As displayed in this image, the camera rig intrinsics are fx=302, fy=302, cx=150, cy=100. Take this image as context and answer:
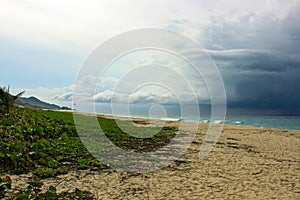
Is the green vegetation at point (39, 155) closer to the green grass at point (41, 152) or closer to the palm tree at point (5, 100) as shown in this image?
the green grass at point (41, 152)

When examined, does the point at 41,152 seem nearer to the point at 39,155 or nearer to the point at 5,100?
the point at 39,155

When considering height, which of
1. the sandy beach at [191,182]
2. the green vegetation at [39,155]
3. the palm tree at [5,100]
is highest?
the palm tree at [5,100]

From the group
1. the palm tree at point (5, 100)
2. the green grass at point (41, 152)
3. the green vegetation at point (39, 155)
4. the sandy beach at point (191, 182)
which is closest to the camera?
the green vegetation at point (39, 155)

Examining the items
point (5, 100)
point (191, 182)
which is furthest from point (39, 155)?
point (5, 100)

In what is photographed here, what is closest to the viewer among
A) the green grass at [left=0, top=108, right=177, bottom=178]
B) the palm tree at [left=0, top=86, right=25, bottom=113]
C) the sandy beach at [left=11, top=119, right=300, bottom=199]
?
the sandy beach at [left=11, top=119, right=300, bottom=199]

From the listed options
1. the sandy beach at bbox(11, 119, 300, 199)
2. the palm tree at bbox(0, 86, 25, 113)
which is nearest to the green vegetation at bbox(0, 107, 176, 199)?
the sandy beach at bbox(11, 119, 300, 199)

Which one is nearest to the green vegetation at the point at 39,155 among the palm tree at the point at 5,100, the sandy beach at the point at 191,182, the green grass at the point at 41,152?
the green grass at the point at 41,152

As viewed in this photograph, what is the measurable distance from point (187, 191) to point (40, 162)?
4.98 metres

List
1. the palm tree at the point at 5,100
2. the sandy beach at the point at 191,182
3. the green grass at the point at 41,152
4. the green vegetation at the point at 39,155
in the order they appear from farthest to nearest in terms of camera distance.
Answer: the palm tree at the point at 5,100 → the green grass at the point at 41,152 → the sandy beach at the point at 191,182 → the green vegetation at the point at 39,155

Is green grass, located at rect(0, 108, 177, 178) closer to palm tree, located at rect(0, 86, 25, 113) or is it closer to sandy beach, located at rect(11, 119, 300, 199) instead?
sandy beach, located at rect(11, 119, 300, 199)

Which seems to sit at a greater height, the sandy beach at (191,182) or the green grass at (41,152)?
the green grass at (41,152)

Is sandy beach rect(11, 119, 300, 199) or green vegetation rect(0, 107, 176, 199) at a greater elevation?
green vegetation rect(0, 107, 176, 199)

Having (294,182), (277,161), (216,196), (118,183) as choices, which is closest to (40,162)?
(118,183)

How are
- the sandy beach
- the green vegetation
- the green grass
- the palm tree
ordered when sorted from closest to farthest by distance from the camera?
the green vegetation
the sandy beach
the green grass
the palm tree
